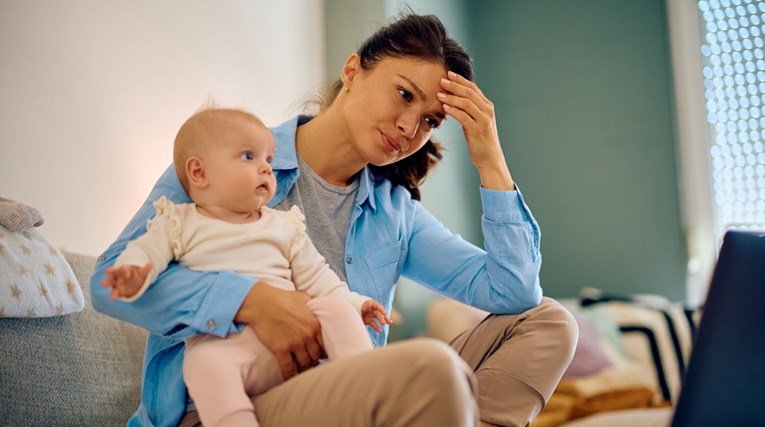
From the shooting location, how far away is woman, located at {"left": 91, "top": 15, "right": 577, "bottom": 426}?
1007 mm

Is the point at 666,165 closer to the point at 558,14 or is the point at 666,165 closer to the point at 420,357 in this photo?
the point at 558,14

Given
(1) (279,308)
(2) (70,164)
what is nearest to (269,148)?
(1) (279,308)

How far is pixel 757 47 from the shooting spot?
10.3ft

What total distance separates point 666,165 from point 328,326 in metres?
2.73

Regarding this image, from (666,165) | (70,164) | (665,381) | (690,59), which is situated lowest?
(665,381)

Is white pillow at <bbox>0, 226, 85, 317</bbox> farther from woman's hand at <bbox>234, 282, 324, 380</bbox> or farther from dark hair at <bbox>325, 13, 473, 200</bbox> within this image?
dark hair at <bbox>325, 13, 473, 200</bbox>

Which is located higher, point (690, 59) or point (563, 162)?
point (690, 59)

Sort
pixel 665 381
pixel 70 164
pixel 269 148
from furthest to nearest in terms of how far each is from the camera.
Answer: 1. pixel 665 381
2. pixel 70 164
3. pixel 269 148

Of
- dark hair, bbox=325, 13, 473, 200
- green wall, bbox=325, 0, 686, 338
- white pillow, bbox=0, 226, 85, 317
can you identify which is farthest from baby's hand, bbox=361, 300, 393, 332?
green wall, bbox=325, 0, 686, 338

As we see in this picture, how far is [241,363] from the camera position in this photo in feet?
3.15

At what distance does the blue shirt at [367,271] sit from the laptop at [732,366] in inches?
22.0

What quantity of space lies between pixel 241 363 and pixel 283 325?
0.07 metres

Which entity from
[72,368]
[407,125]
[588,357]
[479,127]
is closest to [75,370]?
[72,368]

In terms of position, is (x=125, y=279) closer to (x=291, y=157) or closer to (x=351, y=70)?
(x=291, y=157)
